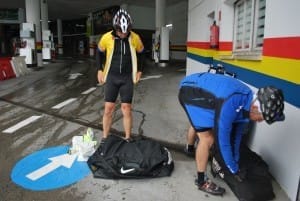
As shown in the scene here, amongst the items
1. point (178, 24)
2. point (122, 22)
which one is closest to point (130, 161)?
point (122, 22)

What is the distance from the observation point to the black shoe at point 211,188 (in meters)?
3.01

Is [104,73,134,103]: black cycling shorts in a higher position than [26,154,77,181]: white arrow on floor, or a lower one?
higher

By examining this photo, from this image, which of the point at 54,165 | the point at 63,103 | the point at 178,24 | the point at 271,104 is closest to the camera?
the point at 271,104

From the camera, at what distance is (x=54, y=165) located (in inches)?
145

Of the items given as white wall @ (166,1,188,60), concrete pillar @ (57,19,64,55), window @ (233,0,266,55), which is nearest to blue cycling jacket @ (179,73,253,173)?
→ window @ (233,0,266,55)

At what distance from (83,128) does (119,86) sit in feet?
4.78

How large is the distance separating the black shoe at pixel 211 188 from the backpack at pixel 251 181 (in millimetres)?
118

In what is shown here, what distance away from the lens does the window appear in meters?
4.39

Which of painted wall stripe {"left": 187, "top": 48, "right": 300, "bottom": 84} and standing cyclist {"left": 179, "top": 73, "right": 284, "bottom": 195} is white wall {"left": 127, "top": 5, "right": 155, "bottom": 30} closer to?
painted wall stripe {"left": 187, "top": 48, "right": 300, "bottom": 84}

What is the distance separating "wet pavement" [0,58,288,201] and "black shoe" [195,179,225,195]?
0.05 metres

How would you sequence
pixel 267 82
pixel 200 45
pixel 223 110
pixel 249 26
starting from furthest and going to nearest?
pixel 200 45
pixel 249 26
pixel 267 82
pixel 223 110

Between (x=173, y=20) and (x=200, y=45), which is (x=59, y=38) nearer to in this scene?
(x=173, y=20)

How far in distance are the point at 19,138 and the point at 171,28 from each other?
21.7 m

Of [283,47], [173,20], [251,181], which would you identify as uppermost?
[173,20]
